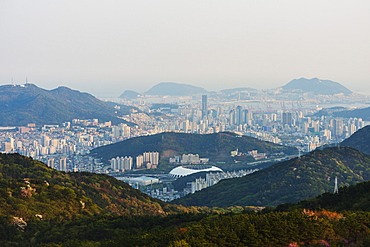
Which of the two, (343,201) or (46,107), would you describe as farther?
(46,107)

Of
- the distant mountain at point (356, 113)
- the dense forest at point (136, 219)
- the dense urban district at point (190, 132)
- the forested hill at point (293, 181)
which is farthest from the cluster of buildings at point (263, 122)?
the dense forest at point (136, 219)

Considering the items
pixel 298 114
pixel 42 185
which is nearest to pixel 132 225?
pixel 42 185

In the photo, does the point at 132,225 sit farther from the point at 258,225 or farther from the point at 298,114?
the point at 298,114

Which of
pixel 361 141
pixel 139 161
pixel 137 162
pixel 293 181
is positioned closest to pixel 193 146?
pixel 139 161

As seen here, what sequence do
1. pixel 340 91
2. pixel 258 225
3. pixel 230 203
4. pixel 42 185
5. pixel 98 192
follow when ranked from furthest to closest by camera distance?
pixel 340 91, pixel 230 203, pixel 98 192, pixel 42 185, pixel 258 225

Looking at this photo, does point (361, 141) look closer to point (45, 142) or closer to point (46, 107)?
point (45, 142)

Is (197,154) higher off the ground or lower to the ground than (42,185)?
lower
